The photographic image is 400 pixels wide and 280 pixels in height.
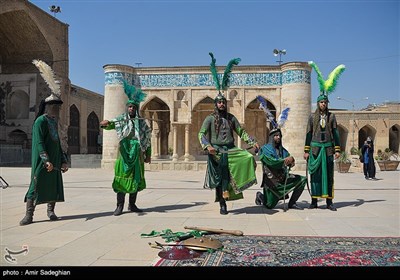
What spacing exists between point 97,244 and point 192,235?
103 centimetres

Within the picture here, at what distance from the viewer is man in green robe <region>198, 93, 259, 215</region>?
6.07 m

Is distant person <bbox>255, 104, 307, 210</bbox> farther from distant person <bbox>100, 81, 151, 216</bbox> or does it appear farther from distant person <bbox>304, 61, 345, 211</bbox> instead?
distant person <bbox>100, 81, 151, 216</bbox>

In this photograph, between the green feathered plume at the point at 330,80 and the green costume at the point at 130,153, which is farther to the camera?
the green feathered plume at the point at 330,80

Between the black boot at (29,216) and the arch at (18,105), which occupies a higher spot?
the arch at (18,105)

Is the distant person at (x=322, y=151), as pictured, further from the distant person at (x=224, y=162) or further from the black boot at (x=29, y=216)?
the black boot at (x=29, y=216)

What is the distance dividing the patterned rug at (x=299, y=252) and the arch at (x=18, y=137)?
1050 inches

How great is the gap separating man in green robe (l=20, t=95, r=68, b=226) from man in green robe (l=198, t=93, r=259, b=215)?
2.27 m

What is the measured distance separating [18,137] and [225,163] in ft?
84.5

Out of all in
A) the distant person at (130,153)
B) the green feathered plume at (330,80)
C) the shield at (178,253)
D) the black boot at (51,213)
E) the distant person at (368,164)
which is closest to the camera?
the shield at (178,253)

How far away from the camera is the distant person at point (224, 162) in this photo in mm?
6066

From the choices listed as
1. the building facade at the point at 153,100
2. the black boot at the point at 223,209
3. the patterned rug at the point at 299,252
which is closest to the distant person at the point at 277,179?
the black boot at the point at 223,209
